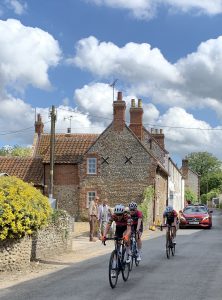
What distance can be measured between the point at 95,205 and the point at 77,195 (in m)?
17.5

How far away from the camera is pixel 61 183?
39.9 metres

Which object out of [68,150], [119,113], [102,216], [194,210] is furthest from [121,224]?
[68,150]

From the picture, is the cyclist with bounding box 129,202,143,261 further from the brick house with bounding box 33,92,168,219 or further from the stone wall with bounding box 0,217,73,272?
the brick house with bounding box 33,92,168,219

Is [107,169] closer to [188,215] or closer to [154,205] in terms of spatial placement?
[154,205]

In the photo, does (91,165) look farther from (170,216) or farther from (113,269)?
(113,269)

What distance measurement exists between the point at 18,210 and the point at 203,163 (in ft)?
477

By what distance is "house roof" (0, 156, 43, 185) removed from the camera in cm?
4012

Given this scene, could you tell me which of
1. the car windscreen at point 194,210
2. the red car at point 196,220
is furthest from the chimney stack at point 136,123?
the red car at point 196,220

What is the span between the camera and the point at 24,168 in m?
41.3

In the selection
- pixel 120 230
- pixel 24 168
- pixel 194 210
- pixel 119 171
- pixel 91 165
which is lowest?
pixel 120 230

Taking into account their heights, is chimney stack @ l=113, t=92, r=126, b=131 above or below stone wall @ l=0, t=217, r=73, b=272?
above

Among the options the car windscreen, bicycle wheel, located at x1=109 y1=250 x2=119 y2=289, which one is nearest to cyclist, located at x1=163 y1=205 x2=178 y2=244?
bicycle wheel, located at x1=109 y1=250 x2=119 y2=289

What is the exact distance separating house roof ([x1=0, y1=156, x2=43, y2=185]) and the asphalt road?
25060 mm

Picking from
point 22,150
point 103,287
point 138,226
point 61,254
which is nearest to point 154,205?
point 61,254
